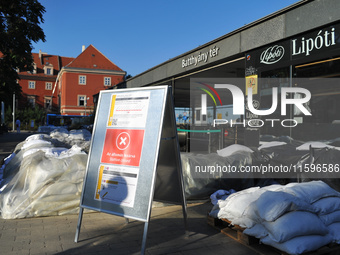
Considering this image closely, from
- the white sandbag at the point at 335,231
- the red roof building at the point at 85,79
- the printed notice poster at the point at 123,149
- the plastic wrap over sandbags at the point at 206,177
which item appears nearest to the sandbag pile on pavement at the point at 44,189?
the printed notice poster at the point at 123,149

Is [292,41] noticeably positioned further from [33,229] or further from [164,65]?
[164,65]

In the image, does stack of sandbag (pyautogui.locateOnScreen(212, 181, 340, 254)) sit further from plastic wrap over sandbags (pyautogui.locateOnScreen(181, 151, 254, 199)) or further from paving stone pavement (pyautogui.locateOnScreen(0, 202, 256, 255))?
plastic wrap over sandbags (pyautogui.locateOnScreen(181, 151, 254, 199))

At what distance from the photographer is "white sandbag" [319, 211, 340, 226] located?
3262 mm

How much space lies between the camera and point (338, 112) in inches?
261

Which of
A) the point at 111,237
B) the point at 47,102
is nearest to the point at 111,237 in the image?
the point at 111,237

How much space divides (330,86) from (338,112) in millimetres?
619

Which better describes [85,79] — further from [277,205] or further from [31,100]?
[277,205]

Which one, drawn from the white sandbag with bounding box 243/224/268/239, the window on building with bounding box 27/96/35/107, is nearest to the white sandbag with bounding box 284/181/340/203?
the white sandbag with bounding box 243/224/268/239

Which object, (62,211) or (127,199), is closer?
(127,199)

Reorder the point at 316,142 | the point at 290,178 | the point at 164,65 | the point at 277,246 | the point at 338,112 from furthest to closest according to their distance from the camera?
the point at 164,65
the point at 338,112
the point at 316,142
the point at 290,178
the point at 277,246

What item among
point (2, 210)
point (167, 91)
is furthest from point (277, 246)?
point (2, 210)

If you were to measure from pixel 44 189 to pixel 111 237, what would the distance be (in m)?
1.54

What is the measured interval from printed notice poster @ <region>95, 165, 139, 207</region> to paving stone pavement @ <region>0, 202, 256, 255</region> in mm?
550

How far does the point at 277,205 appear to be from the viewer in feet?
10.3
